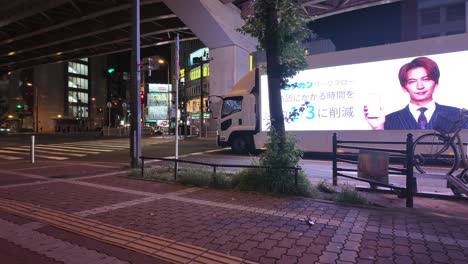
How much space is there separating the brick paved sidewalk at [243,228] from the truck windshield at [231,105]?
28.8ft

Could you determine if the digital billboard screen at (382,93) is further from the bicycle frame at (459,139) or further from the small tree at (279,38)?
the bicycle frame at (459,139)

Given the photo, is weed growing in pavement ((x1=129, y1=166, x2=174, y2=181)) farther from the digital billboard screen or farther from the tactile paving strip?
the digital billboard screen

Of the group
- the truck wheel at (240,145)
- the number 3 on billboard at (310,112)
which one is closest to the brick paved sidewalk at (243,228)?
the number 3 on billboard at (310,112)

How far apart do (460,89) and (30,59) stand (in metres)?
58.5

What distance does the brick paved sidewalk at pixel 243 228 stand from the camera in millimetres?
3889

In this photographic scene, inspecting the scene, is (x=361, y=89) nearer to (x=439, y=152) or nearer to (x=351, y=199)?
(x=439, y=152)

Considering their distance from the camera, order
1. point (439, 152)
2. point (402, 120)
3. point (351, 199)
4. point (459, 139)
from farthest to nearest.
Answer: point (402, 120) < point (439, 152) < point (459, 139) < point (351, 199)

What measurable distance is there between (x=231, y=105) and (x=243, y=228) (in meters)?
11.7

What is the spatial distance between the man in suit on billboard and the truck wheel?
6.28 meters

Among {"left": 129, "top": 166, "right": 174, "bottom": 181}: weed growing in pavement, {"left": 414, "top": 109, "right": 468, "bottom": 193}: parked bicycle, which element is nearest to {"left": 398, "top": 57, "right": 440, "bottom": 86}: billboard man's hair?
{"left": 414, "top": 109, "right": 468, "bottom": 193}: parked bicycle

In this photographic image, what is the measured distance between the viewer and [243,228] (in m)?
4.80

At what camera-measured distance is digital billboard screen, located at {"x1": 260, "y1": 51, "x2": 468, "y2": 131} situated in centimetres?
1056

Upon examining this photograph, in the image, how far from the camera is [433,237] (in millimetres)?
4387

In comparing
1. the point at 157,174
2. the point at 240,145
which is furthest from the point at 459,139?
the point at 240,145
